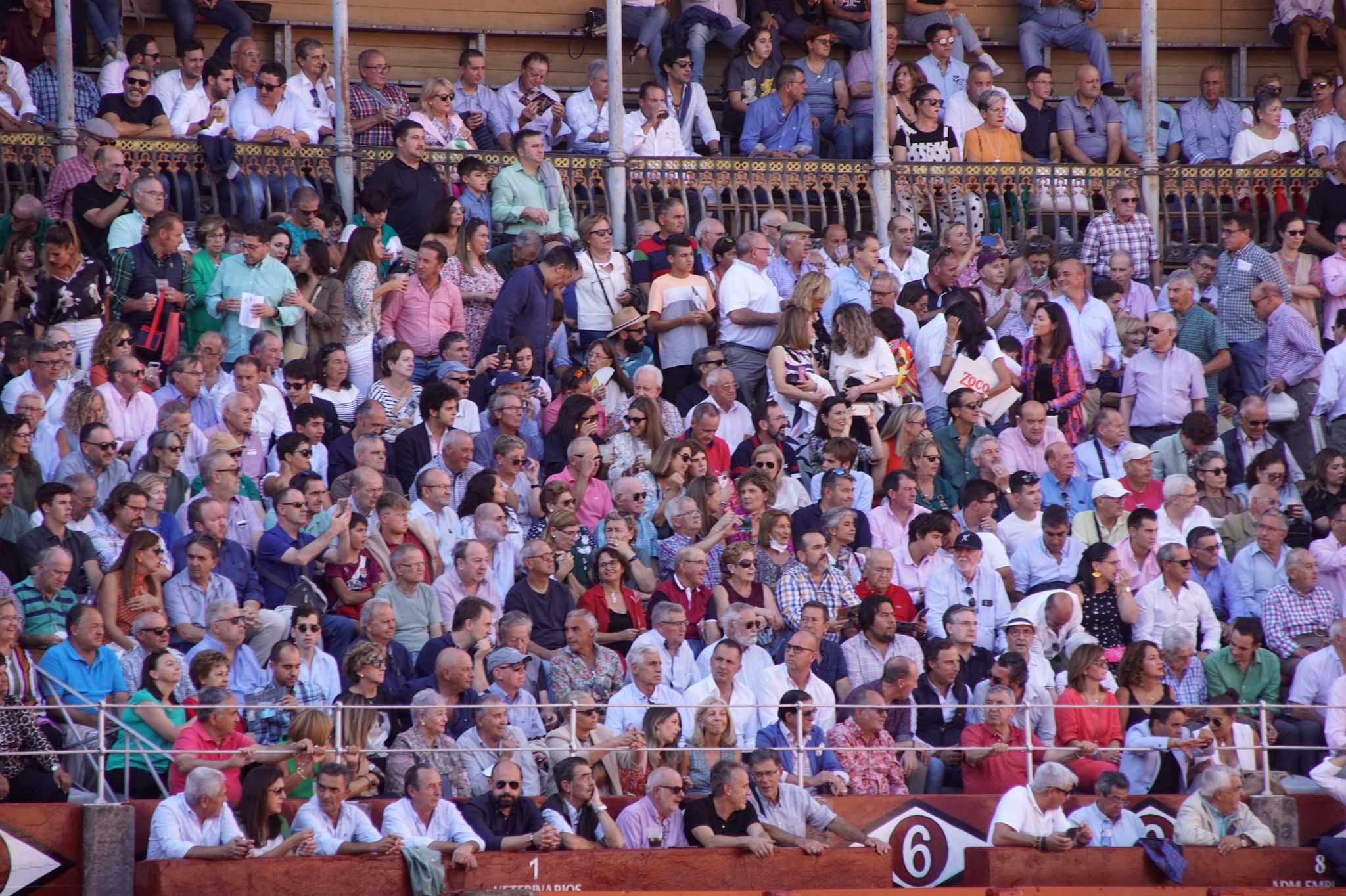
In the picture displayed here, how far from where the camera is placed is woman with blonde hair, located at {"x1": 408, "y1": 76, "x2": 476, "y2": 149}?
1653 cm

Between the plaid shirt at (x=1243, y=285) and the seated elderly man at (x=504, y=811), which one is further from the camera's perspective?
the plaid shirt at (x=1243, y=285)

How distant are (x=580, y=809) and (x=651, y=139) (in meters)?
8.07

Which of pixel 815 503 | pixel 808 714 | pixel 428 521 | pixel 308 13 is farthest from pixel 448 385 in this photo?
pixel 308 13

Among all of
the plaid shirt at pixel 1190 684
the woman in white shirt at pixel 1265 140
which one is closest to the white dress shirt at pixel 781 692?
the plaid shirt at pixel 1190 684

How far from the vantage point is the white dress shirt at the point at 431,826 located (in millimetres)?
10141

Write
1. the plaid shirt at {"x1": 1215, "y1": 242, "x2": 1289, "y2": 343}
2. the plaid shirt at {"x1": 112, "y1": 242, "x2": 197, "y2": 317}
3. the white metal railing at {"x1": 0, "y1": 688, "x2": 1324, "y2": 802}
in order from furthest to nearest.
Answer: the plaid shirt at {"x1": 1215, "y1": 242, "x2": 1289, "y2": 343} → the plaid shirt at {"x1": 112, "y1": 242, "x2": 197, "y2": 317} → the white metal railing at {"x1": 0, "y1": 688, "x2": 1324, "y2": 802}

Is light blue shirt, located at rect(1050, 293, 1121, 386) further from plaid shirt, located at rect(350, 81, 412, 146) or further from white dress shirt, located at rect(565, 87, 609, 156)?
plaid shirt, located at rect(350, 81, 412, 146)

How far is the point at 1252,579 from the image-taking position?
13656 mm

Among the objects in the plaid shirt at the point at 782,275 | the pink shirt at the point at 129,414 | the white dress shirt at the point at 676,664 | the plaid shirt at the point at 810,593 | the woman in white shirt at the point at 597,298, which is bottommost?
the white dress shirt at the point at 676,664

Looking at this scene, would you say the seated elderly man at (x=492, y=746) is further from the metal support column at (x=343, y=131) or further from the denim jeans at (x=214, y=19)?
the denim jeans at (x=214, y=19)

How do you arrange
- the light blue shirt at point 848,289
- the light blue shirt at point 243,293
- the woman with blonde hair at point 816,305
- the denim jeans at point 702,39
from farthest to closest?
the denim jeans at point 702,39, the light blue shirt at point 848,289, the woman with blonde hair at point 816,305, the light blue shirt at point 243,293

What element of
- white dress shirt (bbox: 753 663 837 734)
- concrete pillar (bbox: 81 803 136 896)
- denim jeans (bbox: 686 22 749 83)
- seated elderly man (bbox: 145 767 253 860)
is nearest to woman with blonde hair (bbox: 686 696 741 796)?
white dress shirt (bbox: 753 663 837 734)

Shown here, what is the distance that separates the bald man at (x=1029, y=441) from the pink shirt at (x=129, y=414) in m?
5.68

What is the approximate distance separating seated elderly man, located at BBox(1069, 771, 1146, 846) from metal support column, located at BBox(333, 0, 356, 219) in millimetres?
7763
